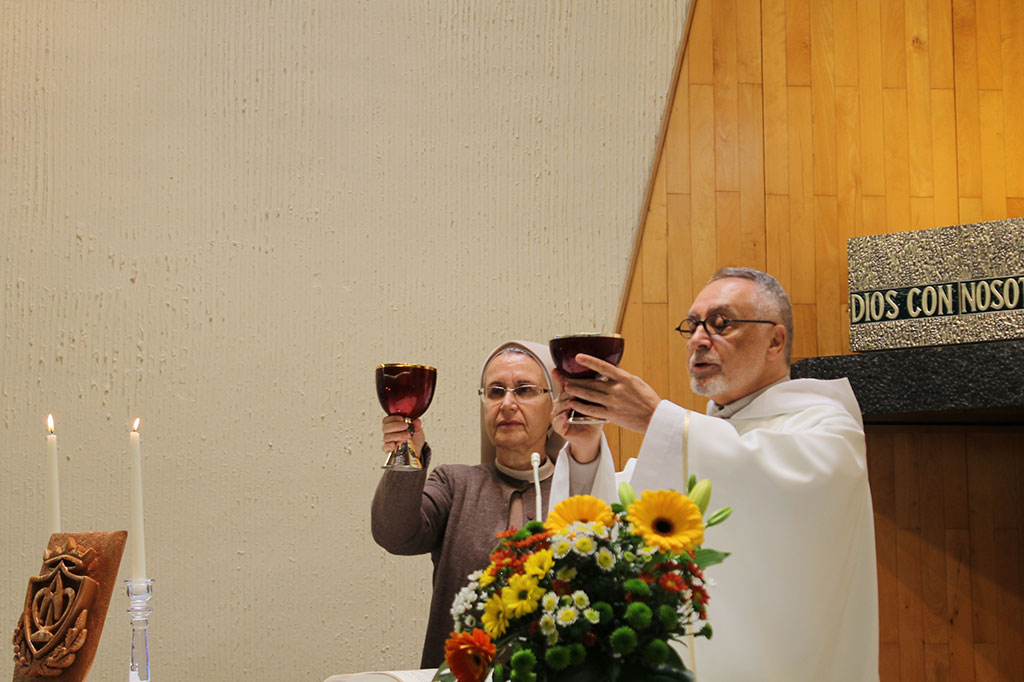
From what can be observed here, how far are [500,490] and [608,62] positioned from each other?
1756 millimetres

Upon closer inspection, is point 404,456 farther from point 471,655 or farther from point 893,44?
point 893,44

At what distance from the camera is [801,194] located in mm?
3605

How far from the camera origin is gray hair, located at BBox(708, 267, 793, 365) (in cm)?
238

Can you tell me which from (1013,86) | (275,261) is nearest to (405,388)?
(275,261)

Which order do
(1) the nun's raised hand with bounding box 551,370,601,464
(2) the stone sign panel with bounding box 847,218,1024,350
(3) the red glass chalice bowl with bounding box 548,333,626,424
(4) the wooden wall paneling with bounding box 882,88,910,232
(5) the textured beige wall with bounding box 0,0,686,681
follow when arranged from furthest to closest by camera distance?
(4) the wooden wall paneling with bounding box 882,88,910,232, (5) the textured beige wall with bounding box 0,0,686,681, (2) the stone sign panel with bounding box 847,218,1024,350, (1) the nun's raised hand with bounding box 551,370,601,464, (3) the red glass chalice bowl with bounding box 548,333,626,424

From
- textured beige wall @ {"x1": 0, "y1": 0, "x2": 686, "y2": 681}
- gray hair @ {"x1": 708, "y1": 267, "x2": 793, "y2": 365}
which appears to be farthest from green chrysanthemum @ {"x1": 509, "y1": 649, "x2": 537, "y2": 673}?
textured beige wall @ {"x1": 0, "y1": 0, "x2": 686, "y2": 681}

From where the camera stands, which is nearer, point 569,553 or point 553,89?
point 569,553

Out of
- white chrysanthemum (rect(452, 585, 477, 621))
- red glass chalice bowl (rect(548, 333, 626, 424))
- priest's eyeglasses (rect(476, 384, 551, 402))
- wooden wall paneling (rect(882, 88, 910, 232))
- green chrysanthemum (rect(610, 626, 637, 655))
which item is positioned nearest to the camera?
green chrysanthemum (rect(610, 626, 637, 655))

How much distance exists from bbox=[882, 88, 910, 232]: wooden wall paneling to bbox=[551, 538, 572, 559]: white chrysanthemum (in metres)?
2.83

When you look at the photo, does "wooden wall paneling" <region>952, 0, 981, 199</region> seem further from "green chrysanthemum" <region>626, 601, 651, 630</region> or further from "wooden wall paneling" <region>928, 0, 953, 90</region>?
"green chrysanthemum" <region>626, 601, 651, 630</region>

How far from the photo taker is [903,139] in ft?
12.1

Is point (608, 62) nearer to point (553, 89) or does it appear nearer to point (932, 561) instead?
point (553, 89)

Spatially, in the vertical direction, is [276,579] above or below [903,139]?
below

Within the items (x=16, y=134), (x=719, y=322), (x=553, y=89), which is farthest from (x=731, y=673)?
(x=16, y=134)
